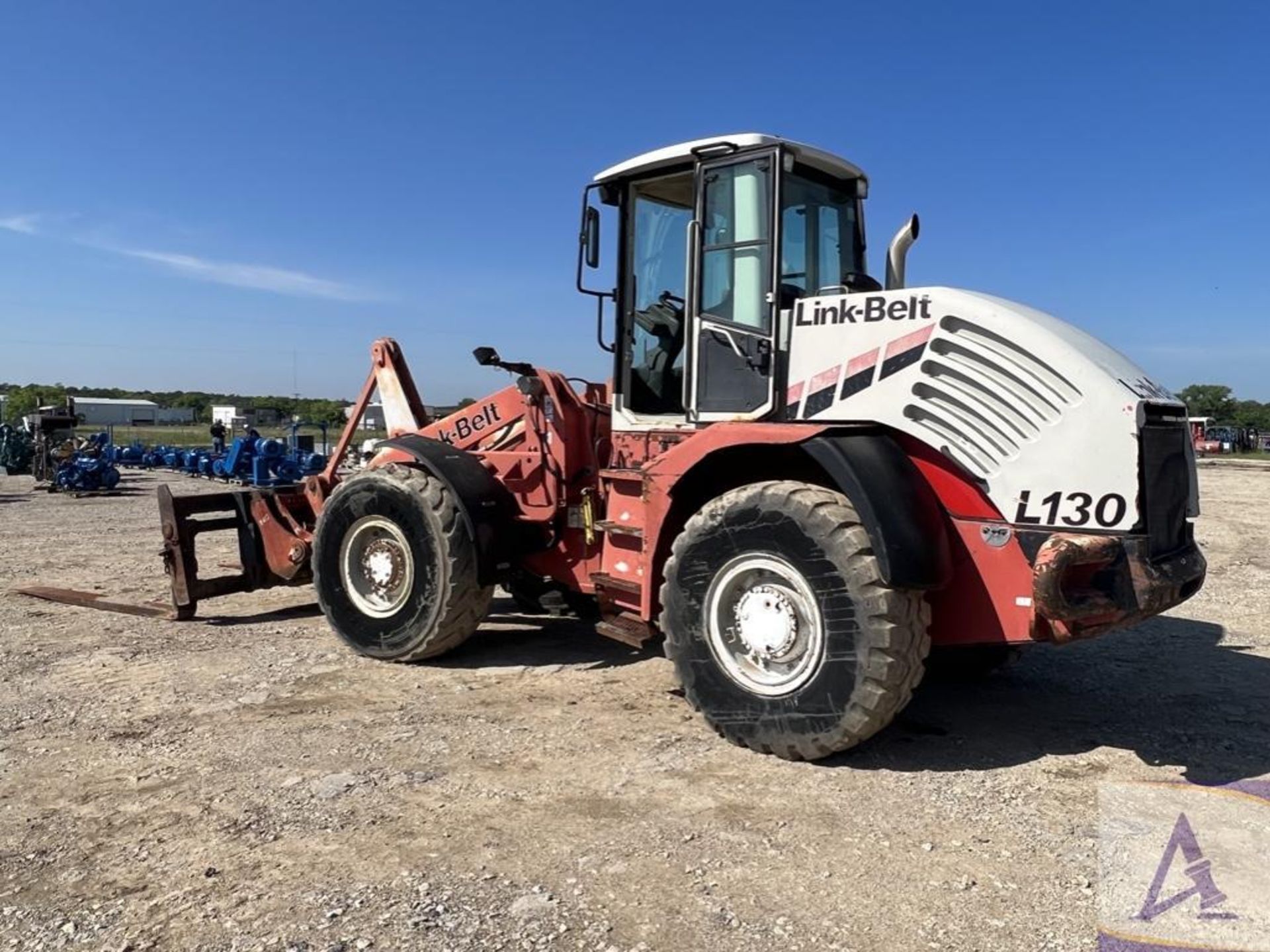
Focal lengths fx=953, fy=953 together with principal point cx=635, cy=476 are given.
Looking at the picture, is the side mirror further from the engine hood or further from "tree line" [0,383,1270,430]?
"tree line" [0,383,1270,430]

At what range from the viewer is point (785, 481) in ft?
14.8

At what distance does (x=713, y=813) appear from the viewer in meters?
3.77

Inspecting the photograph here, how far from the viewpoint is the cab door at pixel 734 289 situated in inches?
193

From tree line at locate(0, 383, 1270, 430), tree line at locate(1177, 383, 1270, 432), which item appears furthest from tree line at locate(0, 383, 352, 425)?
tree line at locate(1177, 383, 1270, 432)

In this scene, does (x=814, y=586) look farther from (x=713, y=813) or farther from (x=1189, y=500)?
(x=1189, y=500)

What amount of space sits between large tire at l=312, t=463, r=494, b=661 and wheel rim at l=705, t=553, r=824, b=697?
1.91 metres

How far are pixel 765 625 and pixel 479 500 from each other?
223 cm

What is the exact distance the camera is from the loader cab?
4.94 m

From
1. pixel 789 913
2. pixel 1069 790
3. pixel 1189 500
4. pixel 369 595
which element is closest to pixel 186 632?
pixel 369 595

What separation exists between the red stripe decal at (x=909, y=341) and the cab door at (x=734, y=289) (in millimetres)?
696

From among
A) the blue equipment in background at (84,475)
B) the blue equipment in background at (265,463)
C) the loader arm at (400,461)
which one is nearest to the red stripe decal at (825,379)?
the loader arm at (400,461)

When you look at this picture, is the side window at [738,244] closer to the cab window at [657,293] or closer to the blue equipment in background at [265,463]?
the cab window at [657,293]

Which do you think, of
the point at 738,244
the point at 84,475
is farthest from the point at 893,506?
the point at 84,475

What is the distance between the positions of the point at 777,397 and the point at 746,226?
95cm
